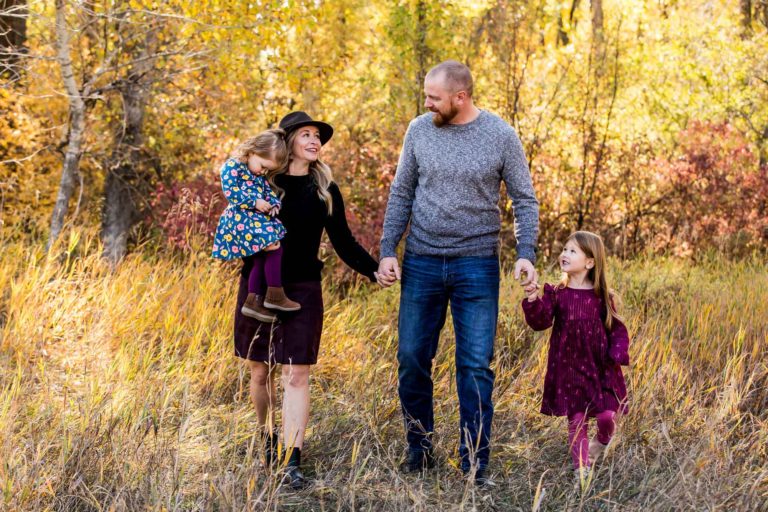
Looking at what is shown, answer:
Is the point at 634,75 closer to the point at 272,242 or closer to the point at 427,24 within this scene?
the point at 427,24

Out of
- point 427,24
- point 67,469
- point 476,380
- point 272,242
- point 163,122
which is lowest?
point 67,469

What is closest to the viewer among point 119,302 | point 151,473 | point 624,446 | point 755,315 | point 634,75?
point 151,473

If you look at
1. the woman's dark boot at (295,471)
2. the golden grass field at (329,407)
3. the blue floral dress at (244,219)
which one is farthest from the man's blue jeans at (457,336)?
the blue floral dress at (244,219)

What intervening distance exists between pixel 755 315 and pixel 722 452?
6.66 ft

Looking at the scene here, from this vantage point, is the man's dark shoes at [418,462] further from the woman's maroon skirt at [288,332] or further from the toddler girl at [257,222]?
the toddler girl at [257,222]

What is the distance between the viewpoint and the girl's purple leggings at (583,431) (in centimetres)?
379

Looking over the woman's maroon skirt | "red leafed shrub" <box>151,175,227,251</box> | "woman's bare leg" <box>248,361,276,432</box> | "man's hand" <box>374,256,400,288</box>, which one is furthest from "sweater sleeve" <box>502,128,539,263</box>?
"red leafed shrub" <box>151,175,227,251</box>

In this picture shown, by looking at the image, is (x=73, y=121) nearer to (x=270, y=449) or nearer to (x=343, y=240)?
(x=343, y=240)

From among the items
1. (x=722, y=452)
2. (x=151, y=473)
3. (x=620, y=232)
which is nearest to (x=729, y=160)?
(x=620, y=232)

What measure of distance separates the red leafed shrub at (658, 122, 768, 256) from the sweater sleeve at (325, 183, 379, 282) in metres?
5.72

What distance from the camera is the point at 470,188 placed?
12.4 feet

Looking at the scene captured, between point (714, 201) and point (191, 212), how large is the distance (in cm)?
557

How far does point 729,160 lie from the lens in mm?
9219

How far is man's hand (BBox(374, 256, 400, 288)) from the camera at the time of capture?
3.89 m
